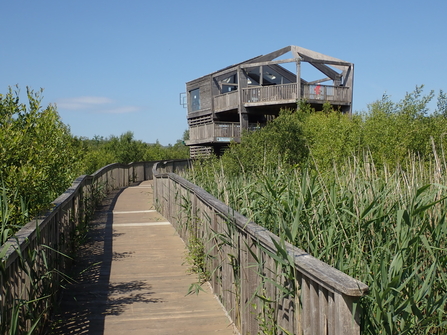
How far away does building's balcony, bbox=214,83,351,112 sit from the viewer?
27.7m

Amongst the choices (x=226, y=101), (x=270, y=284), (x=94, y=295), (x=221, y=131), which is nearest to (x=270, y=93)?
(x=226, y=101)

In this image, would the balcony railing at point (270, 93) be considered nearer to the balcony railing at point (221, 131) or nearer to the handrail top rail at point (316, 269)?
the balcony railing at point (221, 131)

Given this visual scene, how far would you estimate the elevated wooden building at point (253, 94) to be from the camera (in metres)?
28.1

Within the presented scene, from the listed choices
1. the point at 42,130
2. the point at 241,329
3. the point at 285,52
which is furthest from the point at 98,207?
the point at 285,52

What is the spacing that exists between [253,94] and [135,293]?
24930 mm

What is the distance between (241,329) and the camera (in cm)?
452

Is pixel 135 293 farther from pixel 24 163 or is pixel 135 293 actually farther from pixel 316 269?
pixel 316 269

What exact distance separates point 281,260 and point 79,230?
5.83 metres

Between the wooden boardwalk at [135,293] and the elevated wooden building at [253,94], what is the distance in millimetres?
19560

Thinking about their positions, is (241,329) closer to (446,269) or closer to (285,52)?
(446,269)

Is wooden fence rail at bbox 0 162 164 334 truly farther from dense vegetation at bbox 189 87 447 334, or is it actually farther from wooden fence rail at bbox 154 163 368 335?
dense vegetation at bbox 189 87 447 334

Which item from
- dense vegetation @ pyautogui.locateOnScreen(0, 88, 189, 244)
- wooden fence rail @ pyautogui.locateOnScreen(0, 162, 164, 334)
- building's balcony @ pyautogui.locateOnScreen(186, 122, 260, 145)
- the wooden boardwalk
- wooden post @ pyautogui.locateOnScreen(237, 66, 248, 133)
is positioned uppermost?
wooden post @ pyautogui.locateOnScreen(237, 66, 248, 133)

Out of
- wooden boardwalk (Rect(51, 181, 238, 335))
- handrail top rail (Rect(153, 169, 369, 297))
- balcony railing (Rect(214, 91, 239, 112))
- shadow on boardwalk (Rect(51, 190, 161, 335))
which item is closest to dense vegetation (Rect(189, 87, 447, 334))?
handrail top rail (Rect(153, 169, 369, 297))

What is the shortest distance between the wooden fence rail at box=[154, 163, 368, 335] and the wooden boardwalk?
403mm
